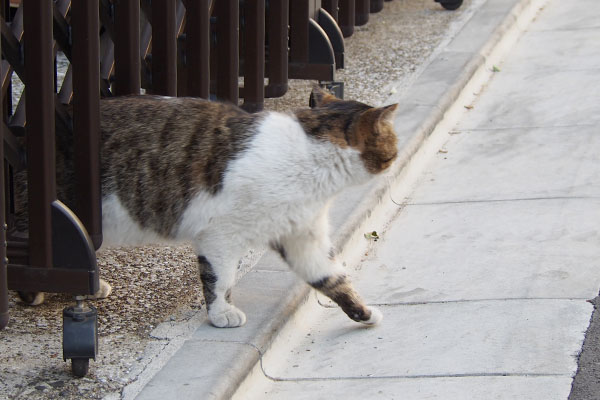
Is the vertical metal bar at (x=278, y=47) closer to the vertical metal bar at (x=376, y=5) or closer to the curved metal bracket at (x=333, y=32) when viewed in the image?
the curved metal bracket at (x=333, y=32)

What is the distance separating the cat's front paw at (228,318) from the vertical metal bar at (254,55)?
78.4 inches

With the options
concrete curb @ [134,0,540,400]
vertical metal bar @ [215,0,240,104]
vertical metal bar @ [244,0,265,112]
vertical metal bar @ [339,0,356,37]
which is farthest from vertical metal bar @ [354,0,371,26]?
vertical metal bar @ [215,0,240,104]

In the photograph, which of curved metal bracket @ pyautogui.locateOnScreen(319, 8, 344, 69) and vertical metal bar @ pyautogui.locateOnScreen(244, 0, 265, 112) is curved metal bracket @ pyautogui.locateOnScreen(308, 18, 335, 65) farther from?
vertical metal bar @ pyautogui.locateOnScreen(244, 0, 265, 112)

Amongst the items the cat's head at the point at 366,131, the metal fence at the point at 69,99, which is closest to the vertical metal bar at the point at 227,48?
the metal fence at the point at 69,99

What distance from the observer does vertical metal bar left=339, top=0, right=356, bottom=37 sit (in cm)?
704

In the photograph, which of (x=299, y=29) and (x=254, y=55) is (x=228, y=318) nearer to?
(x=254, y=55)

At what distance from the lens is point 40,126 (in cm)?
350

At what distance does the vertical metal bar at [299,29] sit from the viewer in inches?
244

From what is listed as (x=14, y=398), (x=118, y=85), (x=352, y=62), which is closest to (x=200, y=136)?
(x=118, y=85)

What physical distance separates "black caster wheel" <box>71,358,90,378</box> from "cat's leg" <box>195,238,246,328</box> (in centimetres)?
61

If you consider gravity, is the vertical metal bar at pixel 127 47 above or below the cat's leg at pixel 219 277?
above

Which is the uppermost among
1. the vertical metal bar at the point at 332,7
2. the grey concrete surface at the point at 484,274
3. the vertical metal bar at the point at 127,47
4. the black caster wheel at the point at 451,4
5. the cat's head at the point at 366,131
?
the vertical metal bar at the point at 127,47

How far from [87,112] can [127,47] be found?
549 mm

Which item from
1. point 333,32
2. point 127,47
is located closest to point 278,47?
point 333,32
